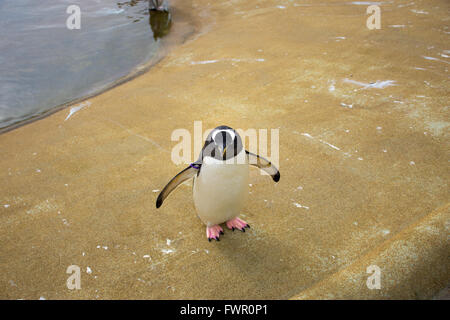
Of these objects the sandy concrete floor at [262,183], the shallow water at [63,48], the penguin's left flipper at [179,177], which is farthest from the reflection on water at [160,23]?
the penguin's left flipper at [179,177]

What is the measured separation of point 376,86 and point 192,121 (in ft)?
7.51

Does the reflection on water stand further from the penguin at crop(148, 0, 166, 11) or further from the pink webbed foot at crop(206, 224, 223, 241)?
the pink webbed foot at crop(206, 224, 223, 241)

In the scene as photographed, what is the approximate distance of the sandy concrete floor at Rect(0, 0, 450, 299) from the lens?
2.29m

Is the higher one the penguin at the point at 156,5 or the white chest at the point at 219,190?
the penguin at the point at 156,5

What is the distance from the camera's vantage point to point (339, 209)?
281 centimetres

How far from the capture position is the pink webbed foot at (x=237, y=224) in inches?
105

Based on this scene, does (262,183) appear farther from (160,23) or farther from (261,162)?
(160,23)

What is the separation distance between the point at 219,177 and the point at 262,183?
88cm

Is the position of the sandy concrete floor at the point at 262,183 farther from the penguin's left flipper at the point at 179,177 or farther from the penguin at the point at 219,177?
the penguin's left flipper at the point at 179,177

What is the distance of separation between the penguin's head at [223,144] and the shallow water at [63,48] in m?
3.91

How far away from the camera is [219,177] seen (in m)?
2.36

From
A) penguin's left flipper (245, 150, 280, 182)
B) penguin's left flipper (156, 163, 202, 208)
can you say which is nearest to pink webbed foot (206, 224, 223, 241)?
penguin's left flipper (156, 163, 202, 208)
